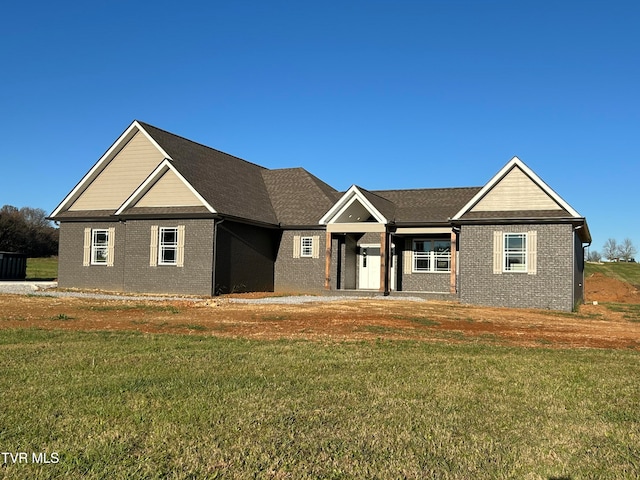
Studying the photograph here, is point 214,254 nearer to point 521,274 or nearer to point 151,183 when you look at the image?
point 151,183

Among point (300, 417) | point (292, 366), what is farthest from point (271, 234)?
point (300, 417)

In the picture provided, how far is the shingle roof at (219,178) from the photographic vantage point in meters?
25.0

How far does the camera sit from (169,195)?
2488cm

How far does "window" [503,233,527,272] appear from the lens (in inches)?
845

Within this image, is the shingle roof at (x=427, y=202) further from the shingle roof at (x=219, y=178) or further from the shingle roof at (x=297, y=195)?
the shingle roof at (x=219, y=178)

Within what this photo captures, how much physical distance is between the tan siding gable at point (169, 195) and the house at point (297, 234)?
48mm

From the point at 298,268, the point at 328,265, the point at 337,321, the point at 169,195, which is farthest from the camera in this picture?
the point at 298,268

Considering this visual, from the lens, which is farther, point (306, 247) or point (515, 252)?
point (306, 247)

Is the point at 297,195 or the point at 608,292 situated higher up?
the point at 297,195

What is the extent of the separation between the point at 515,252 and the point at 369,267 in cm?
849

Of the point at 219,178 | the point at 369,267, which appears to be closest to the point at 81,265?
the point at 219,178

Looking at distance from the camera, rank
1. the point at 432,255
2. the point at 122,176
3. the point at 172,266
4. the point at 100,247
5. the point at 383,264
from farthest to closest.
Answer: the point at 122,176 < the point at 100,247 < the point at 432,255 < the point at 383,264 < the point at 172,266

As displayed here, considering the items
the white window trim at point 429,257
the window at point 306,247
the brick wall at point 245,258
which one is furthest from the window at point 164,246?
the white window trim at point 429,257

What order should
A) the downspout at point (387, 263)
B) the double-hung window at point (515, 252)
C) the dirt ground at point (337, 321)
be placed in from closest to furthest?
the dirt ground at point (337, 321), the double-hung window at point (515, 252), the downspout at point (387, 263)
